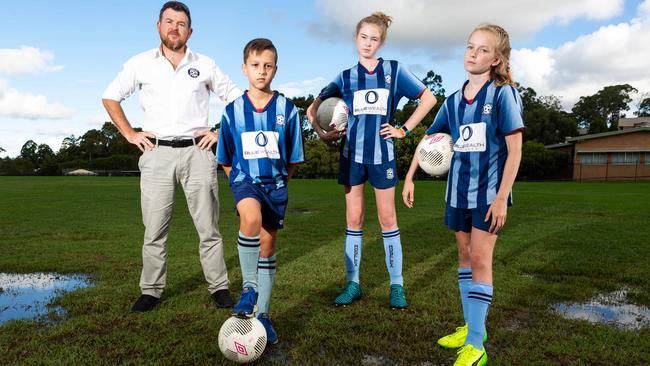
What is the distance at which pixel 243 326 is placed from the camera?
311 centimetres

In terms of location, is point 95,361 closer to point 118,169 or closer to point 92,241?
point 92,241

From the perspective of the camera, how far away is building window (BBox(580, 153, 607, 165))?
47.0 metres

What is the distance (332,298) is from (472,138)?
84.5 inches

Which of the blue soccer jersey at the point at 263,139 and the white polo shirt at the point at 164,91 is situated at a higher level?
the white polo shirt at the point at 164,91

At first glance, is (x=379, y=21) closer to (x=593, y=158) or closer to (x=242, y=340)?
(x=242, y=340)

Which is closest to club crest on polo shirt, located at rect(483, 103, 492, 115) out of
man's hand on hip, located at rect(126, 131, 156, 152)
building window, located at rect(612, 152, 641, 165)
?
man's hand on hip, located at rect(126, 131, 156, 152)

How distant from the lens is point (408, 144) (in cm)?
4644

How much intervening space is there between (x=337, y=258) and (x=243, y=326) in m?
3.65

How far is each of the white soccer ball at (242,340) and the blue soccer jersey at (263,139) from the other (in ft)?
3.40

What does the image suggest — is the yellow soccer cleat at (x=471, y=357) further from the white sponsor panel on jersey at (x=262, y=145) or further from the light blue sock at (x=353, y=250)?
the white sponsor panel on jersey at (x=262, y=145)

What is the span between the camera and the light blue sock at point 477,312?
10.5ft

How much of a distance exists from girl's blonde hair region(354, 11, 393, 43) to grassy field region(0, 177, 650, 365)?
2473 millimetres

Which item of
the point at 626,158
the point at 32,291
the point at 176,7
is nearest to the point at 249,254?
the point at 176,7

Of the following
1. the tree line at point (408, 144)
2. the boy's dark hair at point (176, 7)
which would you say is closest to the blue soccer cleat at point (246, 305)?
the boy's dark hair at point (176, 7)
